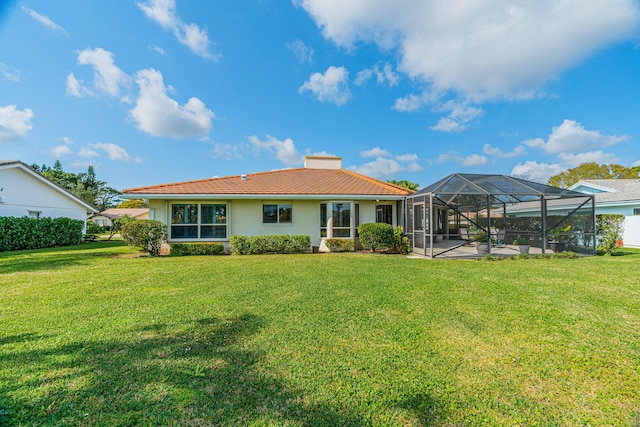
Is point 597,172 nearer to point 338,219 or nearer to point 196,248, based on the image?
point 338,219

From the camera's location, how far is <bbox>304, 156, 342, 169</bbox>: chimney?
19.7 meters

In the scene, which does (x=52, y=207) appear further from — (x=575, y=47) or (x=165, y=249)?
(x=575, y=47)

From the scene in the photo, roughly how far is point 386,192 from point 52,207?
23.3 meters

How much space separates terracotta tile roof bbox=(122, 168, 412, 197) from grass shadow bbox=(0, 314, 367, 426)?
9874mm

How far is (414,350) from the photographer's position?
3.25 metres

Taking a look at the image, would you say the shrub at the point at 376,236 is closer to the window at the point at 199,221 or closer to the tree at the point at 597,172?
the window at the point at 199,221

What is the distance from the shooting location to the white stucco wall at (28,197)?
15.5 meters

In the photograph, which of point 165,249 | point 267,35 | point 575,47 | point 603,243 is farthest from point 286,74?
point 603,243

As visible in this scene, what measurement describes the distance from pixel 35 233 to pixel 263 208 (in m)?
13.1

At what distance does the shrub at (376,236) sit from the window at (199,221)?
6892 millimetres

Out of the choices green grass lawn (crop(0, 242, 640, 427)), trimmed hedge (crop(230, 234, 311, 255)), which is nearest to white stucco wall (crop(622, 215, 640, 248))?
green grass lawn (crop(0, 242, 640, 427))

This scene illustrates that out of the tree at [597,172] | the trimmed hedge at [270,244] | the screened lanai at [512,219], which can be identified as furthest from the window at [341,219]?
the tree at [597,172]

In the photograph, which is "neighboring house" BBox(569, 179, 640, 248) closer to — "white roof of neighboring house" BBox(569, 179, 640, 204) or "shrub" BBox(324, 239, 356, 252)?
"white roof of neighboring house" BBox(569, 179, 640, 204)

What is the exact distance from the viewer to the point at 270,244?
1228cm
